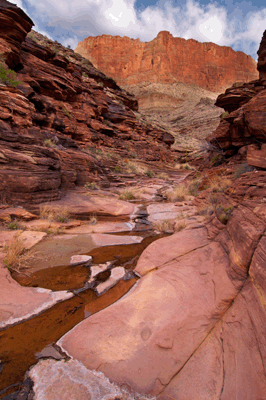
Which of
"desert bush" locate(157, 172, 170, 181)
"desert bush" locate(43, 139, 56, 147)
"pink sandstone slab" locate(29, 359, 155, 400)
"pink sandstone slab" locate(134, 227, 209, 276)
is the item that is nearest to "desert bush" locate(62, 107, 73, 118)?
"desert bush" locate(43, 139, 56, 147)

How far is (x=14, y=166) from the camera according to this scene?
6.76m

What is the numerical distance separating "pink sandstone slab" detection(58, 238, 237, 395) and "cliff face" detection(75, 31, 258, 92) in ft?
287

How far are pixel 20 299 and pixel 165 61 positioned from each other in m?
96.4

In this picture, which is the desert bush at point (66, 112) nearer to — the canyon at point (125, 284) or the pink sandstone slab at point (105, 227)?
the canyon at point (125, 284)

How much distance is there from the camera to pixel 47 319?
2.62 meters

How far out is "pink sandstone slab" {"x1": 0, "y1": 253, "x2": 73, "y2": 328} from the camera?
8.30 ft

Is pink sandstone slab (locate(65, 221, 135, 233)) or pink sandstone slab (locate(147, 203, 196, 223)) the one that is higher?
pink sandstone slab (locate(147, 203, 196, 223))

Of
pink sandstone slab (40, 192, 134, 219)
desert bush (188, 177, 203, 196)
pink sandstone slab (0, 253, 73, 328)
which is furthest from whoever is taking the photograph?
desert bush (188, 177, 203, 196)

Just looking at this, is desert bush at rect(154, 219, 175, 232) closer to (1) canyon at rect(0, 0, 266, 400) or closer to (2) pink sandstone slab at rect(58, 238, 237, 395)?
(1) canyon at rect(0, 0, 266, 400)

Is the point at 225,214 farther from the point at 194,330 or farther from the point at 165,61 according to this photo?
the point at 165,61

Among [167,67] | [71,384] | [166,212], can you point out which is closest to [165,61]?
[167,67]

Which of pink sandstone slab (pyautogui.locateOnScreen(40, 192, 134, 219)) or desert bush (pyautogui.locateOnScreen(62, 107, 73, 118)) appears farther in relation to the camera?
desert bush (pyautogui.locateOnScreen(62, 107, 73, 118))

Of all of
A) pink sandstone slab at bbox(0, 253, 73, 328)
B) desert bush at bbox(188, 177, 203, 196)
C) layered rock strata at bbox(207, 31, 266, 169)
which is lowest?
pink sandstone slab at bbox(0, 253, 73, 328)

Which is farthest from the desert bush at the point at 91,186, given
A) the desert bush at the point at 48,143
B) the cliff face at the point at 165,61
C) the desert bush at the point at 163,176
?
the cliff face at the point at 165,61
